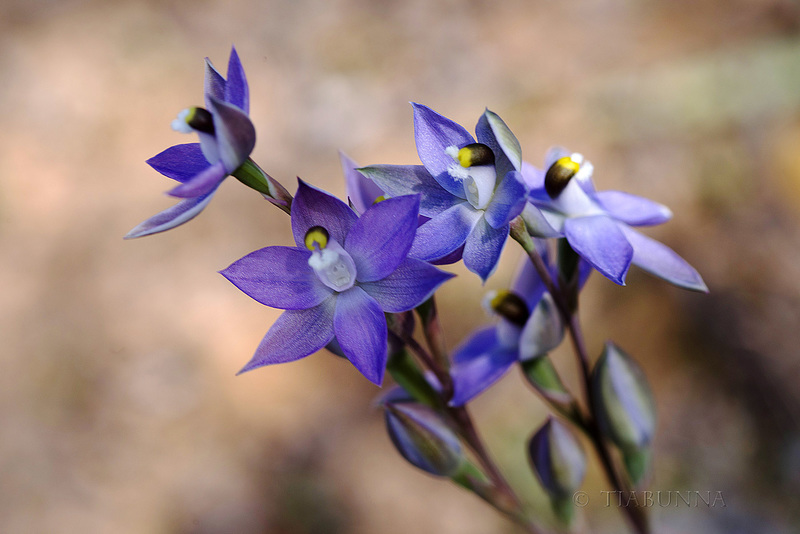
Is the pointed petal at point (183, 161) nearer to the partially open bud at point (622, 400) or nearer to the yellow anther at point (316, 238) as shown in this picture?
the yellow anther at point (316, 238)

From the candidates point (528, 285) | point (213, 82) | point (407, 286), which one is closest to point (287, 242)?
point (528, 285)

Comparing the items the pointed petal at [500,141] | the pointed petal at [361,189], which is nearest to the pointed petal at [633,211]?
the pointed petal at [500,141]

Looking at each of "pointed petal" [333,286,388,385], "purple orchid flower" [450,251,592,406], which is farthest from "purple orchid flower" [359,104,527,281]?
"purple orchid flower" [450,251,592,406]

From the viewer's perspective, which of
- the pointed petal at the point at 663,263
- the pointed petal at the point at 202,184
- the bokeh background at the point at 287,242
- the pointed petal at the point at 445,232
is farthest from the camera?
the bokeh background at the point at 287,242

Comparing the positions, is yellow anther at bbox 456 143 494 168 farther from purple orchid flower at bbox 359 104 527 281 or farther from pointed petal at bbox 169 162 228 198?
pointed petal at bbox 169 162 228 198

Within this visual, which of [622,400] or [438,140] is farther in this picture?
[622,400]

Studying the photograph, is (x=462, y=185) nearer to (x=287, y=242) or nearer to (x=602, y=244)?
(x=602, y=244)
